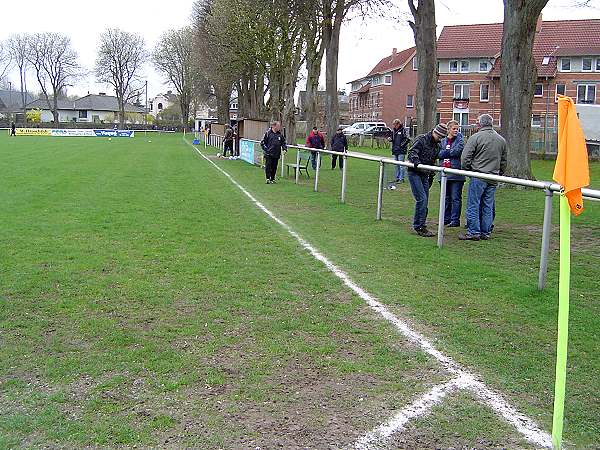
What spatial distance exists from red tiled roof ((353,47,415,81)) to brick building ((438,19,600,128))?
Result: 9183 millimetres

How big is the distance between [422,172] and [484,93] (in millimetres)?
62956

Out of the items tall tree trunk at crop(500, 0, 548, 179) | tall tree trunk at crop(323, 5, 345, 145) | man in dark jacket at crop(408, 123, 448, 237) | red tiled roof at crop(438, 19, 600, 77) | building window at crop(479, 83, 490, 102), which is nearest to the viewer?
man in dark jacket at crop(408, 123, 448, 237)

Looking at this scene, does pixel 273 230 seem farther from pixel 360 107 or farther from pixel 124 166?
pixel 360 107

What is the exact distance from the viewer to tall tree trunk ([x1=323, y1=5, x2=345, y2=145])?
31516 mm

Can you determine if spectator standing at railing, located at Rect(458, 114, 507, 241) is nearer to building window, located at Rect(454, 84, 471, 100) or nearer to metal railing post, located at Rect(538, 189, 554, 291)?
metal railing post, located at Rect(538, 189, 554, 291)

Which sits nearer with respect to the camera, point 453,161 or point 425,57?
point 453,161

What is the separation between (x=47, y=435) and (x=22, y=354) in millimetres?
1470

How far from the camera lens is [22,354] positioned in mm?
5176

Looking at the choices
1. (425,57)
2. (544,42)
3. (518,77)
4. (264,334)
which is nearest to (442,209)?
(264,334)

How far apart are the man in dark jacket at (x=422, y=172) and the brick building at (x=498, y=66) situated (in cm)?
5251

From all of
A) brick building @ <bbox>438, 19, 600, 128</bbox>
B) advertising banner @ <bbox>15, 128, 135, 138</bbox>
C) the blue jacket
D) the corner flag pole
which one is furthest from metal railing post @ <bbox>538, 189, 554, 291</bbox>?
advertising banner @ <bbox>15, 128, 135, 138</bbox>

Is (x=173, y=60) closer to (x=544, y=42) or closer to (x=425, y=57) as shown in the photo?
(x=544, y=42)

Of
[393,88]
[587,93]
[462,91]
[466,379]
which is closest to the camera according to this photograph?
[466,379]

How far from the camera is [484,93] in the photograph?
70375 mm
